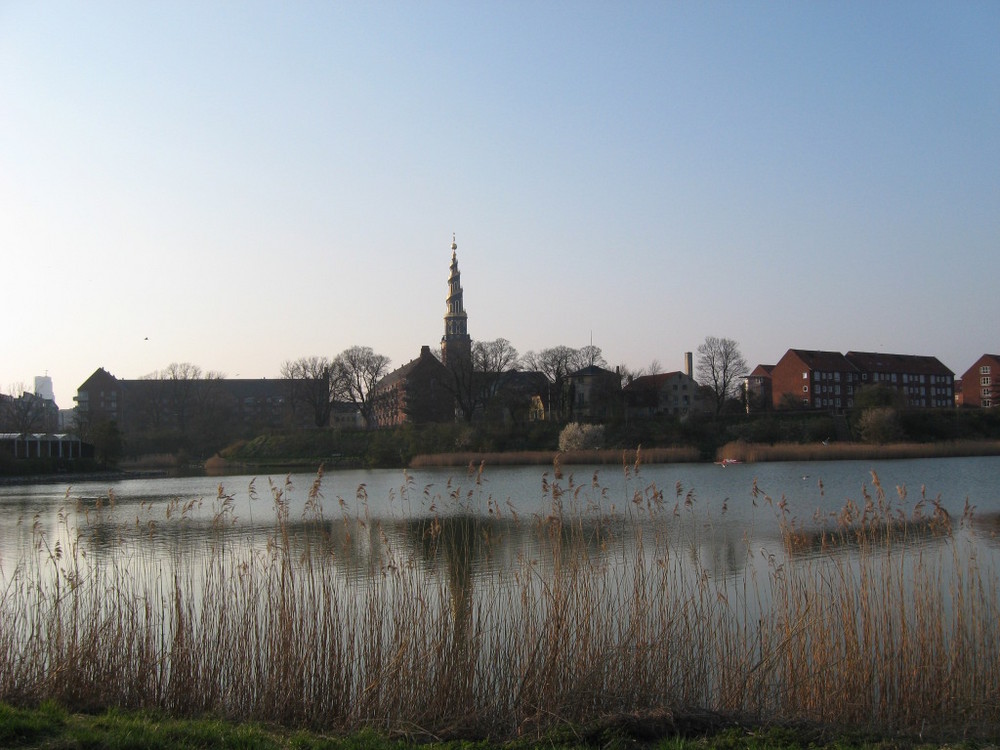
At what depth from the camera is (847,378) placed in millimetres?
85625

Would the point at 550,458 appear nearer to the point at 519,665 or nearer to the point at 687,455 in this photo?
the point at 687,455

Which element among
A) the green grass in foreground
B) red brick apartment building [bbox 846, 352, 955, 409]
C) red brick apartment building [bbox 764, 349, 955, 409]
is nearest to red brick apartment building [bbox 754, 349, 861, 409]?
red brick apartment building [bbox 764, 349, 955, 409]

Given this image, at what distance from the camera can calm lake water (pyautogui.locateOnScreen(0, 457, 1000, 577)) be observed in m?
10.3

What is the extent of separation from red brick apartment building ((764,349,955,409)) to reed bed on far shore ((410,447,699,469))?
29101 millimetres

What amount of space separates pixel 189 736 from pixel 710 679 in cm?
439

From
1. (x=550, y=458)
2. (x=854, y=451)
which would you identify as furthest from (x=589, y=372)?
(x=854, y=451)

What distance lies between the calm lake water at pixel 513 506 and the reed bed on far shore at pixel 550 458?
7941mm

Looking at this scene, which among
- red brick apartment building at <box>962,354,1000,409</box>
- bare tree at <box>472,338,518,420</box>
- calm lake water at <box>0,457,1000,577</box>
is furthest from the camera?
red brick apartment building at <box>962,354,1000,409</box>

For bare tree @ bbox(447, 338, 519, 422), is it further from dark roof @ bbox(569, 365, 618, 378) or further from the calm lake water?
the calm lake water

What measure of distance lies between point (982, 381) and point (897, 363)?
1355 centimetres

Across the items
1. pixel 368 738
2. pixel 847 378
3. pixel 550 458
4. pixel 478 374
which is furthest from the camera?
pixel 847 378

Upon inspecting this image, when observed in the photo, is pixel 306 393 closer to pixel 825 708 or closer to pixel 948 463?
pixel 948 463

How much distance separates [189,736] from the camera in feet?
18.6

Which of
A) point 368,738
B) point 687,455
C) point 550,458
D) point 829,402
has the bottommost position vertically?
point 550,458
